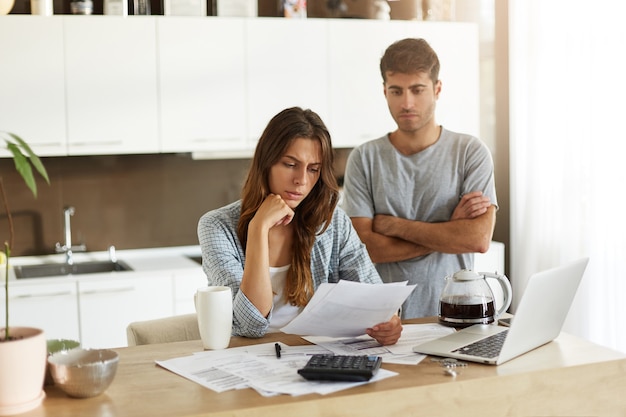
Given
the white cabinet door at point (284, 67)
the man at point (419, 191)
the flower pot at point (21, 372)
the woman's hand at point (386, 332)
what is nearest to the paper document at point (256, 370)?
the woman's hand at point (386, 332)

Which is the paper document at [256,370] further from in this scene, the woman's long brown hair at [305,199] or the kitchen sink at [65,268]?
the kitchen sink at [65,268]

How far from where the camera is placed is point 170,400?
63.1 inches

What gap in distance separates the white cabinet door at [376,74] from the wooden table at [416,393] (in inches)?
101

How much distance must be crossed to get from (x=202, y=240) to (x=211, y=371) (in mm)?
527

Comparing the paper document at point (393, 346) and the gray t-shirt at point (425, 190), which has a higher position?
the gray t-shirt at point (425, 190)

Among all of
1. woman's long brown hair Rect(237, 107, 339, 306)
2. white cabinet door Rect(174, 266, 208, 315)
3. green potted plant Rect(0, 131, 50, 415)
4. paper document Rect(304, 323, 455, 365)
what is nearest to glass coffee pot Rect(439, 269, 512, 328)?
paper document Rect(304, 323, 455, 365)

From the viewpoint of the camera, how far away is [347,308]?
6.45ft

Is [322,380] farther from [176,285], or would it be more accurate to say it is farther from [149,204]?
[149,204]

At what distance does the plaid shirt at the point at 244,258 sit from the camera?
6.86 feet

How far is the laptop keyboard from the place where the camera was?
188 centimetres

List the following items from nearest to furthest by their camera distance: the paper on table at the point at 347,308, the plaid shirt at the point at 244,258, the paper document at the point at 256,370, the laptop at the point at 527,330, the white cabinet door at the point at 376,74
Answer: the paper document at the point at 256,370
the laptop at the point at 527,330
the paper on table at the point at 347,308
the plaid shirt at the point at 244,258
the white cabinet door at the point at 376,74

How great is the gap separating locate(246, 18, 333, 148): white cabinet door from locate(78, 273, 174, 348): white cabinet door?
943mm

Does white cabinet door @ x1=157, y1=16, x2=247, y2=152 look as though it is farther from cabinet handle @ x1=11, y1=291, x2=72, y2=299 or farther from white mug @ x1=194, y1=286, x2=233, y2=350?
white mug @ x1=194, y1=286, x2=233, y2=350

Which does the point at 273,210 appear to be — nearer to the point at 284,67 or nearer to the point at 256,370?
the point at 256,370
